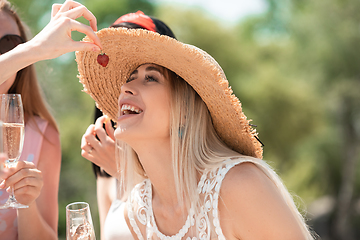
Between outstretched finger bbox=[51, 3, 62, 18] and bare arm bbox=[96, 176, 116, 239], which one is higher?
outstretched finger bbox=[51, 3, 62, 18]

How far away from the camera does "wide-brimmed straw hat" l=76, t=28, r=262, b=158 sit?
5.91ft

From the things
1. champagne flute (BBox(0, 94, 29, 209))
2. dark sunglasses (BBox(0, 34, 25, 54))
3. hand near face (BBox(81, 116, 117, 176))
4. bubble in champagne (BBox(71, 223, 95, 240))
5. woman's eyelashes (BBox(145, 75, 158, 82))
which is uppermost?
dark sunglasses (BBox(0, 34, 25, 54))

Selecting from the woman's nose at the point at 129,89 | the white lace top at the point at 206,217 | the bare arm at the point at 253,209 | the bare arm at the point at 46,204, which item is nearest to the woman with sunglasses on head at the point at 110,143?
the bare arm at the point at 46,204

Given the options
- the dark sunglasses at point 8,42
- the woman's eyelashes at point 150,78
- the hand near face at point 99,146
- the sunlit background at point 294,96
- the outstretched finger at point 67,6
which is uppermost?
the sunlit background at point 294,96

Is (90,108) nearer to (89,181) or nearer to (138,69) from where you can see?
(89,181)

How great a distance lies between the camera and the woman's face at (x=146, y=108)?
1.98 m

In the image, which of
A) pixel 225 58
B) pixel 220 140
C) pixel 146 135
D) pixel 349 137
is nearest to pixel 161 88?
pixel 146 135

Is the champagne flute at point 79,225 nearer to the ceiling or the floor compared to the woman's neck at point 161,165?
nearer to the floor

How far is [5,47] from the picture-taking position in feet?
7.31

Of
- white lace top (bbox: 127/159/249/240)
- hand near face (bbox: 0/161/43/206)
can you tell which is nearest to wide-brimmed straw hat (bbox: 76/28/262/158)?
white lace top (bbox: 127/159/249/240)

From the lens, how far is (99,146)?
254cm

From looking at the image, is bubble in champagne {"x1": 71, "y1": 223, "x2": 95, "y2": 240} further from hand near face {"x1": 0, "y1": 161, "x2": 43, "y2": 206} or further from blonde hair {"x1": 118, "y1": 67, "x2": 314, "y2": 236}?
blonde hair {"x1": 118, "y1": 67, "x2": 314, "y2": 236}

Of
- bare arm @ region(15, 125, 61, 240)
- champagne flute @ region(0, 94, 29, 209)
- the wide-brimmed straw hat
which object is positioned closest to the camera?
champagne flute @ region(0, 94, 29, 209)

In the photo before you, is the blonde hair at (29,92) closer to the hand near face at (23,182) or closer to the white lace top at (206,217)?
the hand near face at (23,182)
